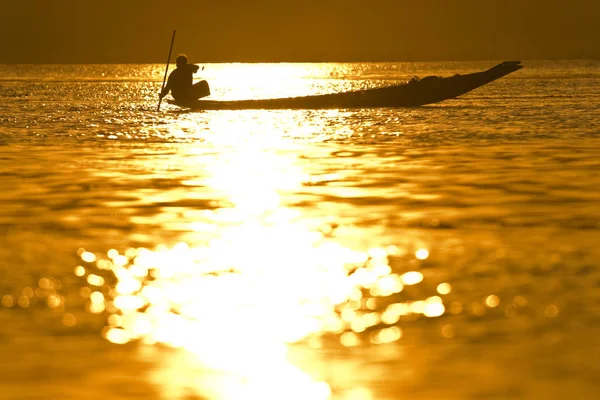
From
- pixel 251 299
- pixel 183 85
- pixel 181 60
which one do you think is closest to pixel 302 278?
pixel 251 299

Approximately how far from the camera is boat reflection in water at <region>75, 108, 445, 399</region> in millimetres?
6242

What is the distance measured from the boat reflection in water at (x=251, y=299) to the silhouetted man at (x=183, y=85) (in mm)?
21481

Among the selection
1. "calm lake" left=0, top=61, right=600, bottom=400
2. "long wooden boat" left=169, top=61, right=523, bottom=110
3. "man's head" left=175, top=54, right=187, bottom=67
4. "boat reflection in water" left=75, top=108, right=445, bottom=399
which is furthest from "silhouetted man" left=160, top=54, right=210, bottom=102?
"boat reflection in water" left=75, top=108, right=445, bottom=399

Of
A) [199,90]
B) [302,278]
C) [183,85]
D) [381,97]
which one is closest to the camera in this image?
[302,278]

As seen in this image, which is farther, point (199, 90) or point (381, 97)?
point (381, 97)

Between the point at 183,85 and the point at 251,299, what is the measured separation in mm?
26539

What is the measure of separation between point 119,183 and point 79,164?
11.0 ft

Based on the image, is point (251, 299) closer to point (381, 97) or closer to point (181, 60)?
point (181, 60)

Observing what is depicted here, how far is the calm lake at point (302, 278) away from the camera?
6172mm

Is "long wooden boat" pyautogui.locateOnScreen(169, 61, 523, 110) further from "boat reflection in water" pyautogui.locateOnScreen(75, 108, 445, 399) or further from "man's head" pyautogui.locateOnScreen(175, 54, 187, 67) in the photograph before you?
"boat reflection in water" pyautogui.locateOnScreen(75, 108, 445, 399)

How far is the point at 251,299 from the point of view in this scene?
26.3 feet

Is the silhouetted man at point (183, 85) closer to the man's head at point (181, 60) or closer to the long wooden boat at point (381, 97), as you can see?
the man's head at point (181, 60)

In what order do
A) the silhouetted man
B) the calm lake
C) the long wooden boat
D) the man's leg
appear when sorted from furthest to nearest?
the long wooden boat → the man's leg → the silhouetted man → the calm lake

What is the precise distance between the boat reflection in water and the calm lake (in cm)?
3
